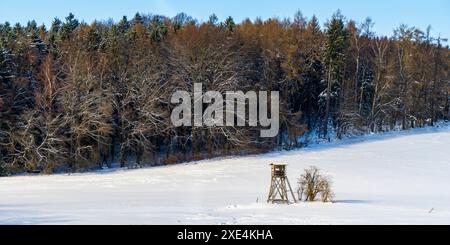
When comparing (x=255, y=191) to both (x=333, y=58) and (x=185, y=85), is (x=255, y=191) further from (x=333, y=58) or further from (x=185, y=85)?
(x=333, y=58)

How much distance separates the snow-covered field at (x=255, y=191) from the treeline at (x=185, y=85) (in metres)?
4.31

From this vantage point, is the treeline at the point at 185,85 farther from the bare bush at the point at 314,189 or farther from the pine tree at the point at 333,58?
the bare bush at the point at 314,189

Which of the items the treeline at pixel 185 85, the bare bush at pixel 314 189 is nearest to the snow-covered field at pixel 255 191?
the bare bush at pixel 314 189

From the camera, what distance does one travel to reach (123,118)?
141 feet

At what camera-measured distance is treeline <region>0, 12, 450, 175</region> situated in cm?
4122

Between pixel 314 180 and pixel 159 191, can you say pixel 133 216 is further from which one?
pixel 159 191

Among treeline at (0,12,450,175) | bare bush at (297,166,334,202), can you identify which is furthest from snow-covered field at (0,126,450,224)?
treeline at (0,12,450,175)

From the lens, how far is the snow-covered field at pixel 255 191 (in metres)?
14.5

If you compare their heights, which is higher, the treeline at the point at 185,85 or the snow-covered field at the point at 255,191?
the treeline at the point at 185,85

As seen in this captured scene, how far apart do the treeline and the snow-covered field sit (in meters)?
4.31

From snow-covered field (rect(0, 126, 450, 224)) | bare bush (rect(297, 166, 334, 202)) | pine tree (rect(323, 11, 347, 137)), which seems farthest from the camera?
pine tree (rect(323, 11, 347, 137))

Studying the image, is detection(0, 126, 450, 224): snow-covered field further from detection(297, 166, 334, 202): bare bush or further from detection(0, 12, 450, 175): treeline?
detection(0, 12, 450, 175): treeline

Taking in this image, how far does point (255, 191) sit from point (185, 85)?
20.2m
